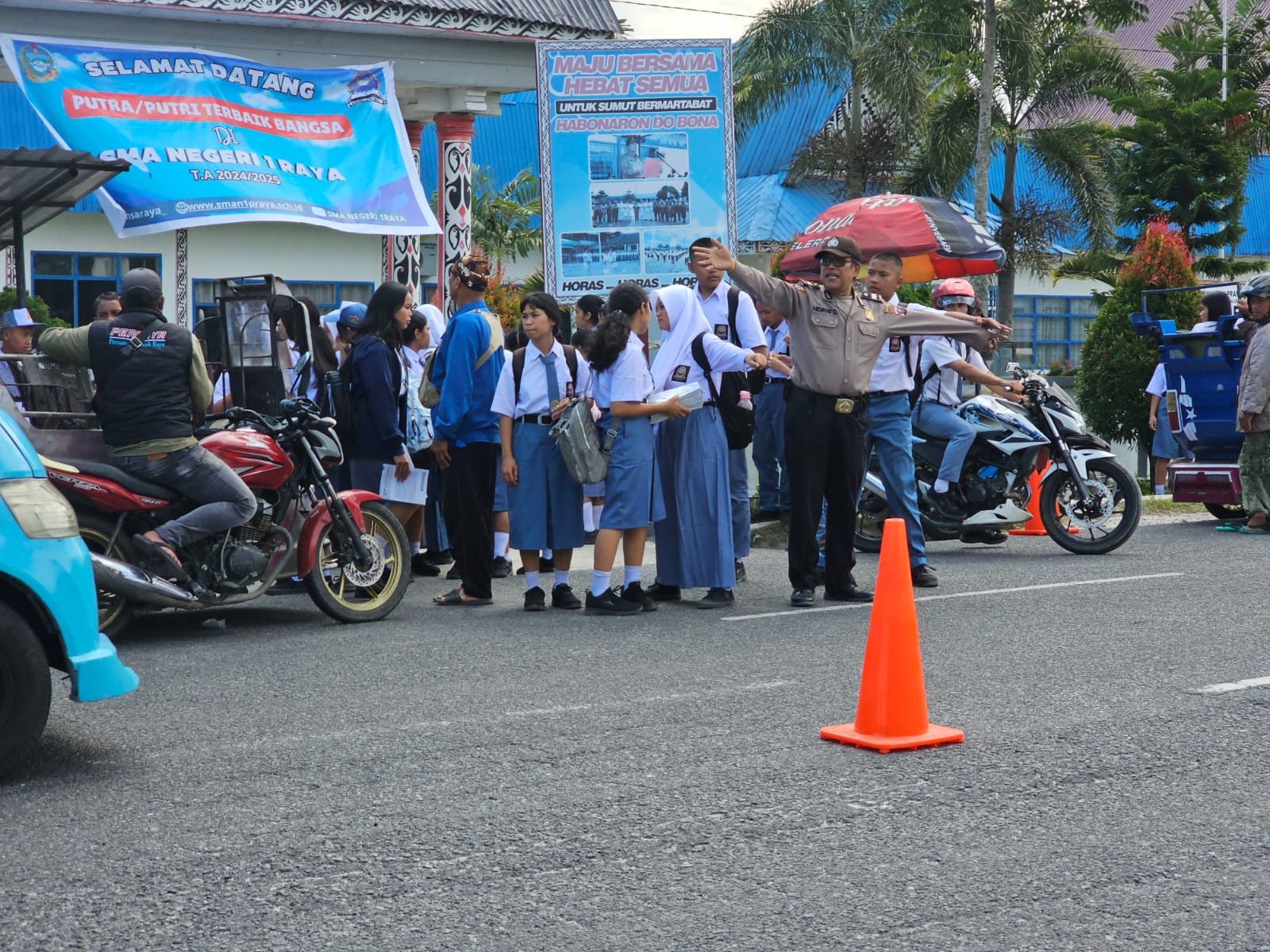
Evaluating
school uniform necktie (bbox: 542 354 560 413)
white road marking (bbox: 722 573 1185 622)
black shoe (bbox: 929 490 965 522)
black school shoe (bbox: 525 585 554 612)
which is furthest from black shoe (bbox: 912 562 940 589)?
school uniform necktie (bbox: 542 354 560 413)

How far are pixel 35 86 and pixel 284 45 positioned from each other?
96.7 inches

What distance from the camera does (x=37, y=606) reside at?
519 centimetres

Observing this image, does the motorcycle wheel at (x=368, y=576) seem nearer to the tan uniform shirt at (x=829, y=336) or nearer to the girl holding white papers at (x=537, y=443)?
the girl holding white papers at (x=537, y=443)

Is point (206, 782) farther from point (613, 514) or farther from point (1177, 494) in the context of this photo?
point (1177, 494)

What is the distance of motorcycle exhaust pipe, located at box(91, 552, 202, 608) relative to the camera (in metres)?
6.70

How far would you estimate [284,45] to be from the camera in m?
14.0

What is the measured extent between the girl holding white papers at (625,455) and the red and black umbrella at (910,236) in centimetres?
624

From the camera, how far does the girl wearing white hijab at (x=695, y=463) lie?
9.01 m

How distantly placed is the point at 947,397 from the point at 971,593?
2.46 metres

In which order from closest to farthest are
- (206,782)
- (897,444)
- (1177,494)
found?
(206,782) → (897,444) → (1177,494)

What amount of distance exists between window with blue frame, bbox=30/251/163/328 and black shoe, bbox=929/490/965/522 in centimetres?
2367

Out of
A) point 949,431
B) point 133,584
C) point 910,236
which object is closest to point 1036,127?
point 910,236

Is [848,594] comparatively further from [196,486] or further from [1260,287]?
[1260,287]

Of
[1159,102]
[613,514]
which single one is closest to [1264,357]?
[613,514]
